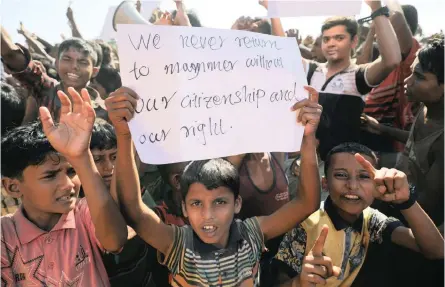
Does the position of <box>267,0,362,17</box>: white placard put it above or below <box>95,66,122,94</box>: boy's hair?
above

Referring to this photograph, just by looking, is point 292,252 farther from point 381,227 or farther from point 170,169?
point 170,169

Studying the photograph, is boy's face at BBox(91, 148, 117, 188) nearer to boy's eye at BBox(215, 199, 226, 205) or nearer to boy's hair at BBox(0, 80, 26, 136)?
boy's eye at BBox(215, 199, 226, 205)

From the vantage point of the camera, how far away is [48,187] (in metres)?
1.81

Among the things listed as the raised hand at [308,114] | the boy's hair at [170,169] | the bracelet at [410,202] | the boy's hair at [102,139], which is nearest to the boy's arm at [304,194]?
the raised hand at [308,114]

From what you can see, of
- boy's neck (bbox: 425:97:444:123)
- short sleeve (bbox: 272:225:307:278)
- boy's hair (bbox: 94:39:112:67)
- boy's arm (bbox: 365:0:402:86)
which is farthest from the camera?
boy's hair (bbox: 94:39:112:67)

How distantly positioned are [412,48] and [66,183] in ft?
9.54

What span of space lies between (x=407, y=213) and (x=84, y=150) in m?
1.43

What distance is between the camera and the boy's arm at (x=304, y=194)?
2.00 meters

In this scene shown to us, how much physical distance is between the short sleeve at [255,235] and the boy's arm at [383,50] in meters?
1.41

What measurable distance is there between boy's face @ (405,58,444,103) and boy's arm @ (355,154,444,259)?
97 centimetres

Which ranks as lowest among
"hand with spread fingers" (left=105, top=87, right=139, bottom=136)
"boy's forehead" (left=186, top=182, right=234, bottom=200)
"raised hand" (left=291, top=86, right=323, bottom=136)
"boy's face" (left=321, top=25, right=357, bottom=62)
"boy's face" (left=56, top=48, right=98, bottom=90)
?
"boy's forehead" (left=186, top=182, right=234, bottom=200)

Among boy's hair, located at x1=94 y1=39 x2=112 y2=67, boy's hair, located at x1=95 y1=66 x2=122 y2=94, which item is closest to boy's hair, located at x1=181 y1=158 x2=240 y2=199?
boy's hair, located at x1=95 y1=66 x2=122 y2=94

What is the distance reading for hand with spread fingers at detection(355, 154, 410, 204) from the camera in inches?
71.6

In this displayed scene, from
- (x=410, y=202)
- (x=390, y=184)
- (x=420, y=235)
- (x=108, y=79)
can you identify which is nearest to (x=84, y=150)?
(x=390, y=184)
